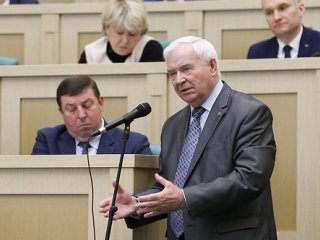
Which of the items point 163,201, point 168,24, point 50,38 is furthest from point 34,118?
point 163,201

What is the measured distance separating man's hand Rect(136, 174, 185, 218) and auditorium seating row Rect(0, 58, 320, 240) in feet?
3.97

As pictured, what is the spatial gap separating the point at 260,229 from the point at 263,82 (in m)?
1.40

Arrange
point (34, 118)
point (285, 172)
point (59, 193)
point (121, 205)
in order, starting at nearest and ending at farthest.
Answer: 1. point (121, 205)
2. point (59, 193)
3. point (285, 172)
4. point (34, 118)

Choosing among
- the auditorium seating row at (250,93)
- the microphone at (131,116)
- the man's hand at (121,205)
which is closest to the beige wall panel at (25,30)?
the auditorium seating row at (250,93)

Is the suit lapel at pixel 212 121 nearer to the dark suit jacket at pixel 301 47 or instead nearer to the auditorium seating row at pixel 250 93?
the auditorium seating row at pixel 250 93

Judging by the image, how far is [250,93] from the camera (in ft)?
16.7

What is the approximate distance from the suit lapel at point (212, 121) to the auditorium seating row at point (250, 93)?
35.9 inches

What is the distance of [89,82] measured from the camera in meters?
5.11

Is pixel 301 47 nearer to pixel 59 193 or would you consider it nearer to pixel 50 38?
pixel 50 38

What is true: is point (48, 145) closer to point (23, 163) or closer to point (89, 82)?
point (89, 82)

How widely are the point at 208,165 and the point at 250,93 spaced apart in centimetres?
124

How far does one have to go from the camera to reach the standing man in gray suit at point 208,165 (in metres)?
3.76

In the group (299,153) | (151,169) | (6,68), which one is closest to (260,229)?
(151,169)

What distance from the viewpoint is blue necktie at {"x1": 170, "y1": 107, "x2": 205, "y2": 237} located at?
13.2ft
